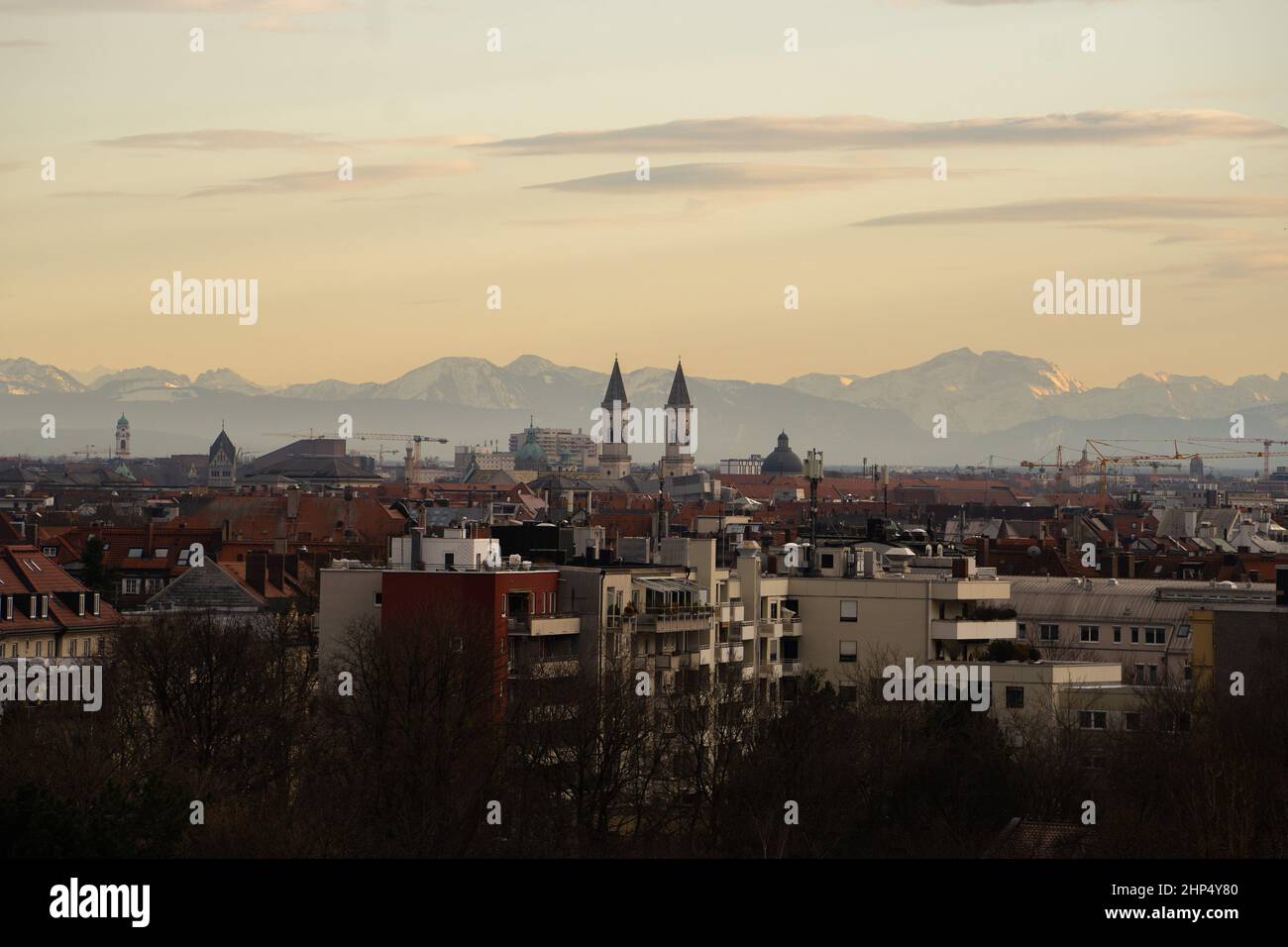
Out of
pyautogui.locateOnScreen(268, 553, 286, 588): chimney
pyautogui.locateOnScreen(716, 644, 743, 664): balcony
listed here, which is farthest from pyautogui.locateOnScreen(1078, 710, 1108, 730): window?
pyautogui.locateOnScreen(268, 553, 286, 588): chimney

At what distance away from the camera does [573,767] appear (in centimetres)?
3641

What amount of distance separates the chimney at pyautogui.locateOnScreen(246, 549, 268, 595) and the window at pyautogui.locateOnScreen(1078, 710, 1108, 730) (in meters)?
27.1

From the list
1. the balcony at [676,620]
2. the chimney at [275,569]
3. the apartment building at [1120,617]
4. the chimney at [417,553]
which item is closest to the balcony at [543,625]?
the balcony at [676,620]

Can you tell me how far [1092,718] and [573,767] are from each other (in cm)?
1279

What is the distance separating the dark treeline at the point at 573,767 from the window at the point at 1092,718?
1.65 meters

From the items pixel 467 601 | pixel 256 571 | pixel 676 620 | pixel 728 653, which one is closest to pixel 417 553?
pixel 467 601

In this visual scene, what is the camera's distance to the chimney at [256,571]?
6669 centimetres

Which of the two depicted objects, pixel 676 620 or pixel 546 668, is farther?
pixel 676 620

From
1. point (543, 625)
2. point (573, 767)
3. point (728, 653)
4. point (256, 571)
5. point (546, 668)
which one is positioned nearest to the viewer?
point (573, 767)

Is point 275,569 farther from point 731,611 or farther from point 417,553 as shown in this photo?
point 417,553

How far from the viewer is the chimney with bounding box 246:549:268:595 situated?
6669cm

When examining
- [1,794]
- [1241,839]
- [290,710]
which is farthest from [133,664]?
[1241,839]

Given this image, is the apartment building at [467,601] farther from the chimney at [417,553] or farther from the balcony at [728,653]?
the balcony at [728,653]
